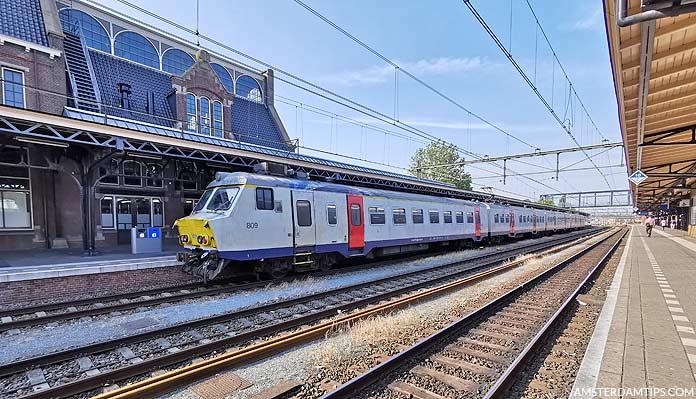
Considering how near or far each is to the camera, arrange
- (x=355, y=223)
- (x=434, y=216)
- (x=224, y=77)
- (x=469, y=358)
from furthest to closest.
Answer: (x=224, y=77)
(x=434, y=216)
(x=355, y=223)
(x=469, y=358)

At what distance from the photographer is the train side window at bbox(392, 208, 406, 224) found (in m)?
14.6

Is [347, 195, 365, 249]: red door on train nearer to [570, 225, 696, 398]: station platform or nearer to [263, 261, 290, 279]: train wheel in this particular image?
[263, 261, 290, 279]: train wheel

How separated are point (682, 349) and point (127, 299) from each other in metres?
11.2

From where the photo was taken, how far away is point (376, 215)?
45.1 feet

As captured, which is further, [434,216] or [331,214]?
[434,216]

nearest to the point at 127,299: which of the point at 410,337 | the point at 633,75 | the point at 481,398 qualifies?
the point at 410,337

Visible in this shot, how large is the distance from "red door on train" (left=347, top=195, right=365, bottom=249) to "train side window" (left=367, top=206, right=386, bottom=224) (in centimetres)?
59

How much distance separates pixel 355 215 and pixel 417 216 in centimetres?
447

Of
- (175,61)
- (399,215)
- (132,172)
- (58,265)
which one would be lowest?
(58,265)

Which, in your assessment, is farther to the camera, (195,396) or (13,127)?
(13,127)

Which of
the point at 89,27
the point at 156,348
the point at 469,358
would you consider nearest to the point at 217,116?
the point at 89,27

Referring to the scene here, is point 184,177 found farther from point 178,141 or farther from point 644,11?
point 644,11

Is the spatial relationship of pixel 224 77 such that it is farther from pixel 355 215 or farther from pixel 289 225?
pixel 289 225

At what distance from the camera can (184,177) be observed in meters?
19.3
